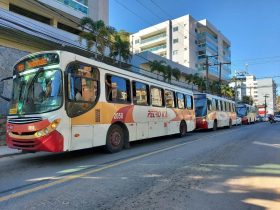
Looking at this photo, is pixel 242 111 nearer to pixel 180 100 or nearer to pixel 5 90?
pixel 180 100

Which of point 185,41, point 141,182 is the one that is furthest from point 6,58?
point 185,41

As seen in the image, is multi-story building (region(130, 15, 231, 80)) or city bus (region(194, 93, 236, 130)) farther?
multi-story building (region(130, 15, 231, 80))

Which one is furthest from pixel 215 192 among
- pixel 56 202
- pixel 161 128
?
pixel 161 128

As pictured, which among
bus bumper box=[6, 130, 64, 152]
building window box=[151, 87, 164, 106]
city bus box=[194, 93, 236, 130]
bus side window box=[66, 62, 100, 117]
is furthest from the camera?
city bus box=[194, 93, 236, 130]

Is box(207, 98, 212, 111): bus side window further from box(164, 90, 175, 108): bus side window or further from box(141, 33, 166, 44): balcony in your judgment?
box(141, 33, 166, 44): balcony

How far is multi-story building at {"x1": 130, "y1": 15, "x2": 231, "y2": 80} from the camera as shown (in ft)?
238

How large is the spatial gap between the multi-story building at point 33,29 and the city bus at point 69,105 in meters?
6.59

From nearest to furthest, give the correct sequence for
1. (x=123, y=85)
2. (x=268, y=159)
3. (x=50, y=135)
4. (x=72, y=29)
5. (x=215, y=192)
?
1. (x=215, y=192)
2. (x=50, y=135)
3. (x=268, y=159)
4. (x=123, y=85)
5. (x=72, y=29)

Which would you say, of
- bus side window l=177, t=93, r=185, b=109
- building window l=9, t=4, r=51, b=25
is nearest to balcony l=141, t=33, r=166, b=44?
building window l=9, t=4, r=51, b=25

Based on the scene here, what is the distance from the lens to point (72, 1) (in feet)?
80.6

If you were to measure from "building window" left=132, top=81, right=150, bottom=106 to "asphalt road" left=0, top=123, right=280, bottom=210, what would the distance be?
3088mm

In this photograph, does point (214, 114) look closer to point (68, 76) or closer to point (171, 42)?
point (68, 76)

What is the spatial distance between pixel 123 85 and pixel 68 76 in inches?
128

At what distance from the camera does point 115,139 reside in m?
10.8
